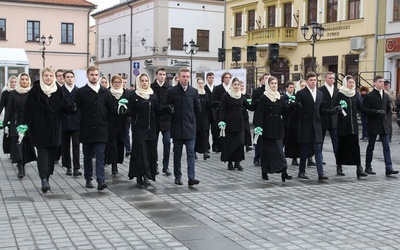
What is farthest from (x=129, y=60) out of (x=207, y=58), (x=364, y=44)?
(x=364, y=44)

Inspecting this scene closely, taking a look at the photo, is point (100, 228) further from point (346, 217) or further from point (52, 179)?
point (52, 179)

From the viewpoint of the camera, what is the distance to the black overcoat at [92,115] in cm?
941

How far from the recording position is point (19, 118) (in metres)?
11.0

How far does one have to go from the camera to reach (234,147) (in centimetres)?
1162

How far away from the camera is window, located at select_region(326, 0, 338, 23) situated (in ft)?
110

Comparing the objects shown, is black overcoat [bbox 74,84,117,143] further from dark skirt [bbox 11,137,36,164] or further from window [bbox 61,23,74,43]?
window [bbox 61,23,74,43]

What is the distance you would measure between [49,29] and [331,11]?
94.7ft

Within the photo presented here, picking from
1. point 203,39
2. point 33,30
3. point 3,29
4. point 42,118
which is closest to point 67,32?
point 33,30

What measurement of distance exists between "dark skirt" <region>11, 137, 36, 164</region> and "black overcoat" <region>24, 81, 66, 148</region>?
1790 mm

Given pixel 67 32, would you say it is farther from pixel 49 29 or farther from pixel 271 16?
pixel 271 16

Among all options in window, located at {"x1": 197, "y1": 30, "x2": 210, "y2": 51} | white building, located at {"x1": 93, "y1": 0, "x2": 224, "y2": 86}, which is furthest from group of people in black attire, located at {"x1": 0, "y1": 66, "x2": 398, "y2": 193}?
window, located at {"x1": 197, "y1": 30, "x2": 210, "y2": 51}

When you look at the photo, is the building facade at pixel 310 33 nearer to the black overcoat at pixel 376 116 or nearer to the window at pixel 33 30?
the black overcoat at pixel 376 116

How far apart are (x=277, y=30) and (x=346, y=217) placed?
2977cm

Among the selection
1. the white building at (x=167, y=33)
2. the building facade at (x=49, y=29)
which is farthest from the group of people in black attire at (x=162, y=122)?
the building facade at (x=49, y=29)
